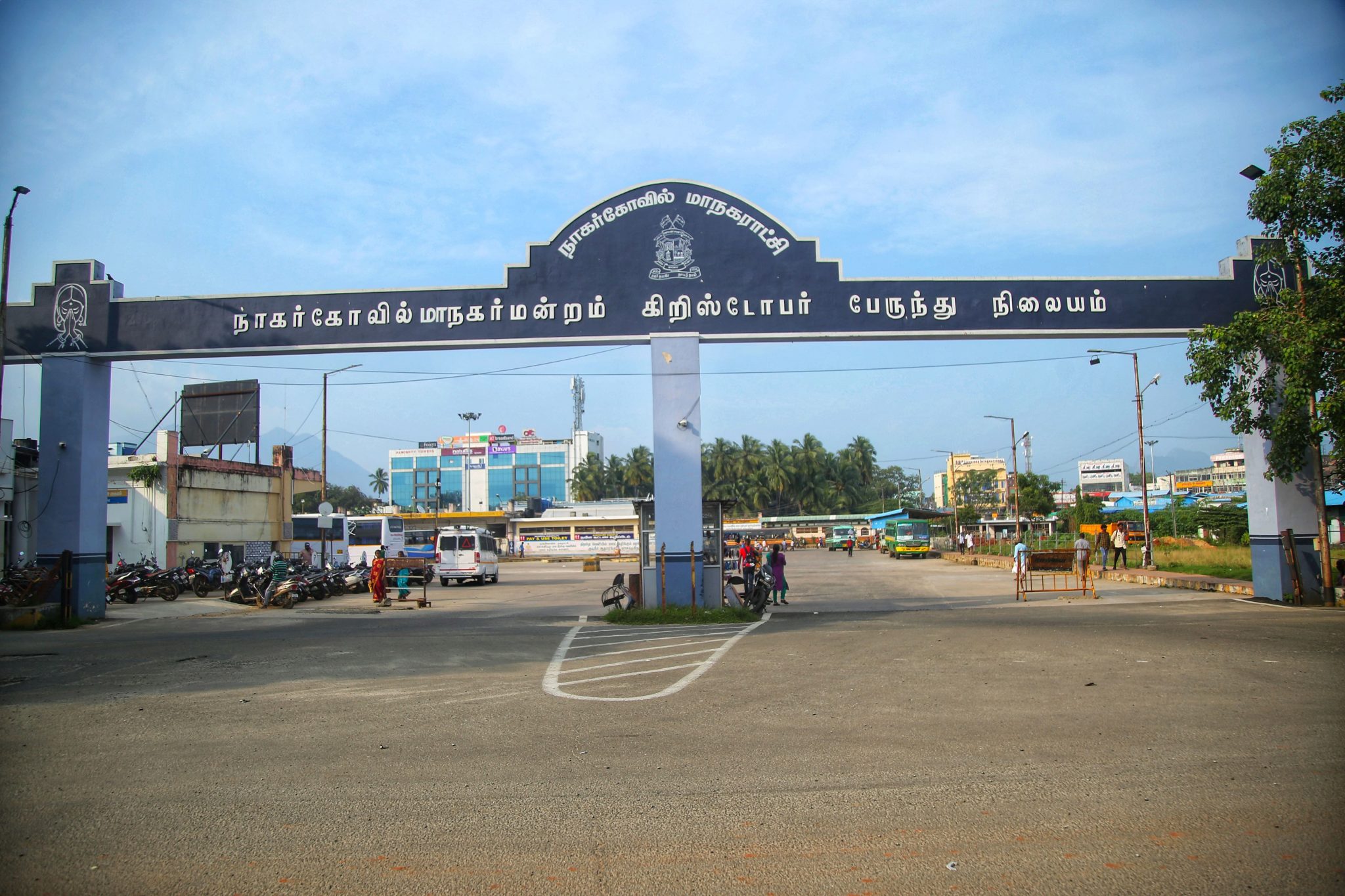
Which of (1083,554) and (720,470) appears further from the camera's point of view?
(720,470)

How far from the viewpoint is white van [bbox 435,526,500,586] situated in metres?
36.7

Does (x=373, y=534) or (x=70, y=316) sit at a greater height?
(x=70, y=316)

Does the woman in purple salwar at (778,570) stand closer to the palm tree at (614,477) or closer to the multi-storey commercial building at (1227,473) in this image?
the palm tree at (614,477)

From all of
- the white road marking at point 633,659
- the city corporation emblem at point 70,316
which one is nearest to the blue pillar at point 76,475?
the city corporation emblem at point 70,316

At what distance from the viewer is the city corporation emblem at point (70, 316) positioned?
19594mm

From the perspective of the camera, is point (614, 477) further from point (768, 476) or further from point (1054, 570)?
point (1054, 570)

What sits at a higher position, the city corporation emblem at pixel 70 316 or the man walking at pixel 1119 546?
the city corporation emblem at pixel 70 316

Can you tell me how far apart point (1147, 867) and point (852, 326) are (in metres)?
15.2

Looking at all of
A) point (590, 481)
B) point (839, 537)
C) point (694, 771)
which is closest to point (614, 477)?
point (590, 481)

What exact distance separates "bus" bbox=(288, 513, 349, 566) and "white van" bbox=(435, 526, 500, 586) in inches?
266

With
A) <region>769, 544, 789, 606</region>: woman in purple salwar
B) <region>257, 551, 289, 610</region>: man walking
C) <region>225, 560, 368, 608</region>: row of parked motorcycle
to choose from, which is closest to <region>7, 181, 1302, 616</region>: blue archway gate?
<region>769, 544, 789, 606</region>: woman in purple salwar

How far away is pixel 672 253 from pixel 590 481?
3932 inches

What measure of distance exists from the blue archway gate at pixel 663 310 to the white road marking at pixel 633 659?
3.12 m

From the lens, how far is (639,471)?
4515 inches
